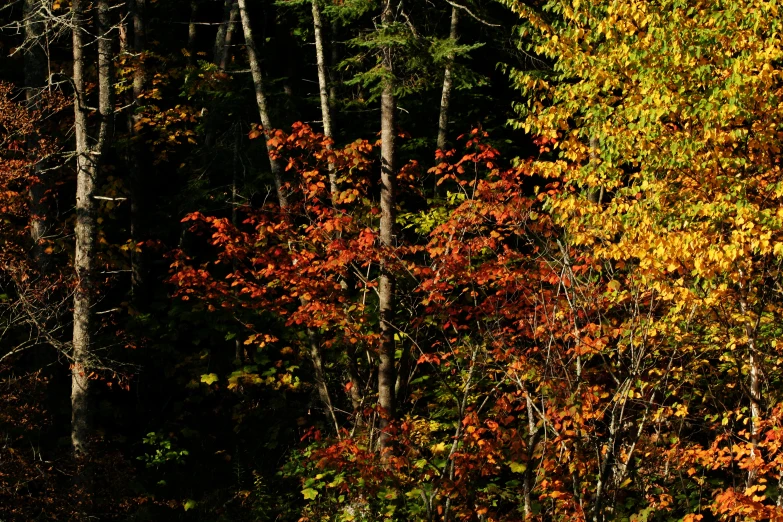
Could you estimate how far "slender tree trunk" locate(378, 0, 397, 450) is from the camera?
11.7 meters

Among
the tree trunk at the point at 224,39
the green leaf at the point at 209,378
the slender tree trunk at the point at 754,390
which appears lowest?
the green leaf at the point at 209,378

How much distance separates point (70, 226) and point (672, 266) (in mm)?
12751

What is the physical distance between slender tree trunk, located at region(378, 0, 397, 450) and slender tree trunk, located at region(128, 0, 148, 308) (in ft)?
21.9

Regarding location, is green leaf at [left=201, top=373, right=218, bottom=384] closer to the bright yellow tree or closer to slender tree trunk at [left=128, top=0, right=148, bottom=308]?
slender tree trunk at [left=128, top=0, right=148, bottom=308]

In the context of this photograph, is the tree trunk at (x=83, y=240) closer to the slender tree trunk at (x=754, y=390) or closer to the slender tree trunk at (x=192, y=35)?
the slender tree trunk at (x=754, y=390)

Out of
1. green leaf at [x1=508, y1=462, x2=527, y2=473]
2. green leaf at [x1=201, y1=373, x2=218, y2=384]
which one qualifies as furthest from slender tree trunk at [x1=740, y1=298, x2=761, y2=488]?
green leaf at [x1=201, y1=373, x2=218, y2=384]

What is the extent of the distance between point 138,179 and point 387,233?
7537mm

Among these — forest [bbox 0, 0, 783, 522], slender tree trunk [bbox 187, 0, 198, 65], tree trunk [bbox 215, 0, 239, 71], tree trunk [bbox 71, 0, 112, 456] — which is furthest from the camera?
slender tree trunk [bbox 187, 0, 198, 65]

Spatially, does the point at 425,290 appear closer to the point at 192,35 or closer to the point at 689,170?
the point at 689,170

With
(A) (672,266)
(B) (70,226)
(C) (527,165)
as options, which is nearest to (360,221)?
(C) (527,165)

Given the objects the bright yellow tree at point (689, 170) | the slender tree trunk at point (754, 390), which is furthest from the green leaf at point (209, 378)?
the slender tree trunk at point (754, 390)

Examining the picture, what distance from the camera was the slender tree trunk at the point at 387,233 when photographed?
1168 cm

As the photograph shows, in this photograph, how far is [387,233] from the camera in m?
11.7

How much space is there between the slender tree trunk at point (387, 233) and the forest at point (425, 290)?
1.8 inches
